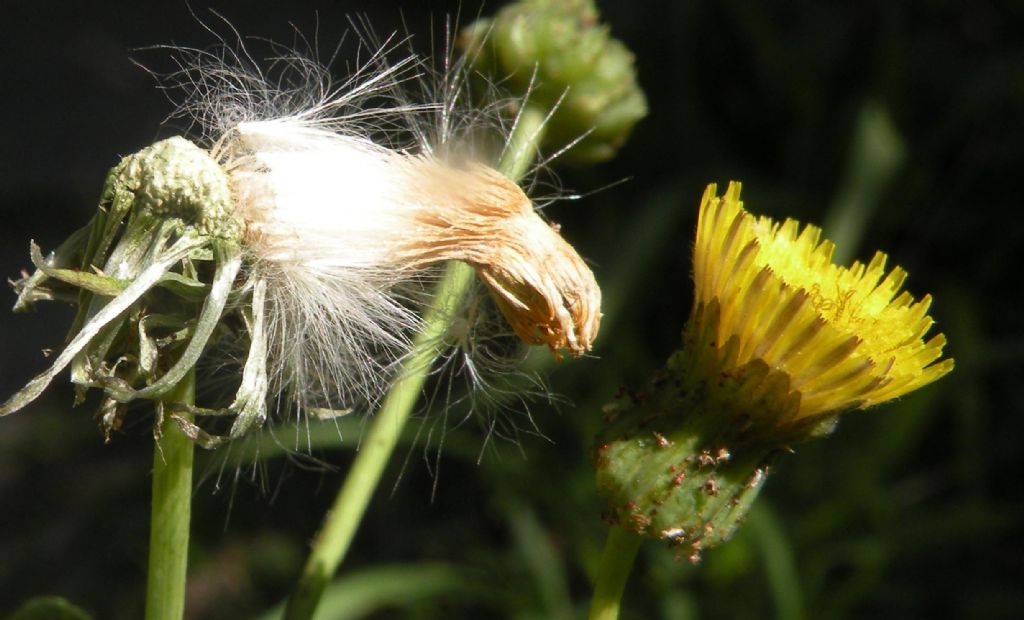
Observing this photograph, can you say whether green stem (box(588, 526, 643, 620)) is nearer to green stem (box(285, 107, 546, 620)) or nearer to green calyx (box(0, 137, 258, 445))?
green stem (box(285, 107, 546, 620))

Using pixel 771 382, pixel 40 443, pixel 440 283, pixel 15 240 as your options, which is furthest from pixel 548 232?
pixel 15 240

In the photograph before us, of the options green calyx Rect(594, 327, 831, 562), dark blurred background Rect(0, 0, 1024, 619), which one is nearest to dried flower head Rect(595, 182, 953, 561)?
green calyx Rect(594, 327, 831, 562)

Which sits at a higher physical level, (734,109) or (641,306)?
(734,109)

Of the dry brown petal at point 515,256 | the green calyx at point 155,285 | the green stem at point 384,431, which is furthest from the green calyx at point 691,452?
the green calyx at point 155,285

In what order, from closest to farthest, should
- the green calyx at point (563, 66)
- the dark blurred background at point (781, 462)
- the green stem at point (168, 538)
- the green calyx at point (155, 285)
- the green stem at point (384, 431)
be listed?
the green calyx at point (155, 285) < the green stem at point (168, 538) < the green stem at point (384, 431) < the green calyx at point (563, 66) < the dark blurred background at point (781, 462)

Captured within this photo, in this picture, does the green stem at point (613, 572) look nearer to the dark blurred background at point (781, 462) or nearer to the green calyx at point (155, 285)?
the green calyx at point (155, 285)

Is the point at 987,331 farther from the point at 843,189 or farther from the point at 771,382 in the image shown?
the point at 771,382

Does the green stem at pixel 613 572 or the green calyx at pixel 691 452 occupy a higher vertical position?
the green calyx at pixel 691 452
